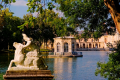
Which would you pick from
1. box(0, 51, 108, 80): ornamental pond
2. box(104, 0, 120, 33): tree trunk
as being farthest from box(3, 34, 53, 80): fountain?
box(0, 51, 108, 80): ornamental pond

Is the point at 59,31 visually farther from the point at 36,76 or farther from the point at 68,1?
the point at 36,76

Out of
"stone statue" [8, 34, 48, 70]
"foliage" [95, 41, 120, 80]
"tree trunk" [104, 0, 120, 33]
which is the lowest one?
"foliage" [95, 41, 120, 80]

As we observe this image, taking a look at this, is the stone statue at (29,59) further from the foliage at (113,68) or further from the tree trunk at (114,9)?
the foliage at (113,68)

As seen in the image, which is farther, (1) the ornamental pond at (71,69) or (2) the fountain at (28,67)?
(1) the ornamental pond at (71,69)

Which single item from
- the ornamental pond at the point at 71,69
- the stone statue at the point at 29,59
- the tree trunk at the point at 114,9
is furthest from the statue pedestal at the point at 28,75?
the ornamental pond at the point at 71,69

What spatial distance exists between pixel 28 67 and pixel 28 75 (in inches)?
11.1

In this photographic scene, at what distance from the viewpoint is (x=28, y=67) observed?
7.09 m

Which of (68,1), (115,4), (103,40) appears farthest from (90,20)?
(103,40)

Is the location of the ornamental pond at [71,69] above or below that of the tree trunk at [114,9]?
below

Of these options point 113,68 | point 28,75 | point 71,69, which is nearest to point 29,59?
point 28,75

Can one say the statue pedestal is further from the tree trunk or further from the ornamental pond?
the ornamental pond

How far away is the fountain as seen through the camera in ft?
22.5

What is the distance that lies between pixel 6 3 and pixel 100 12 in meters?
7.01

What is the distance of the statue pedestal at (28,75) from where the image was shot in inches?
270
